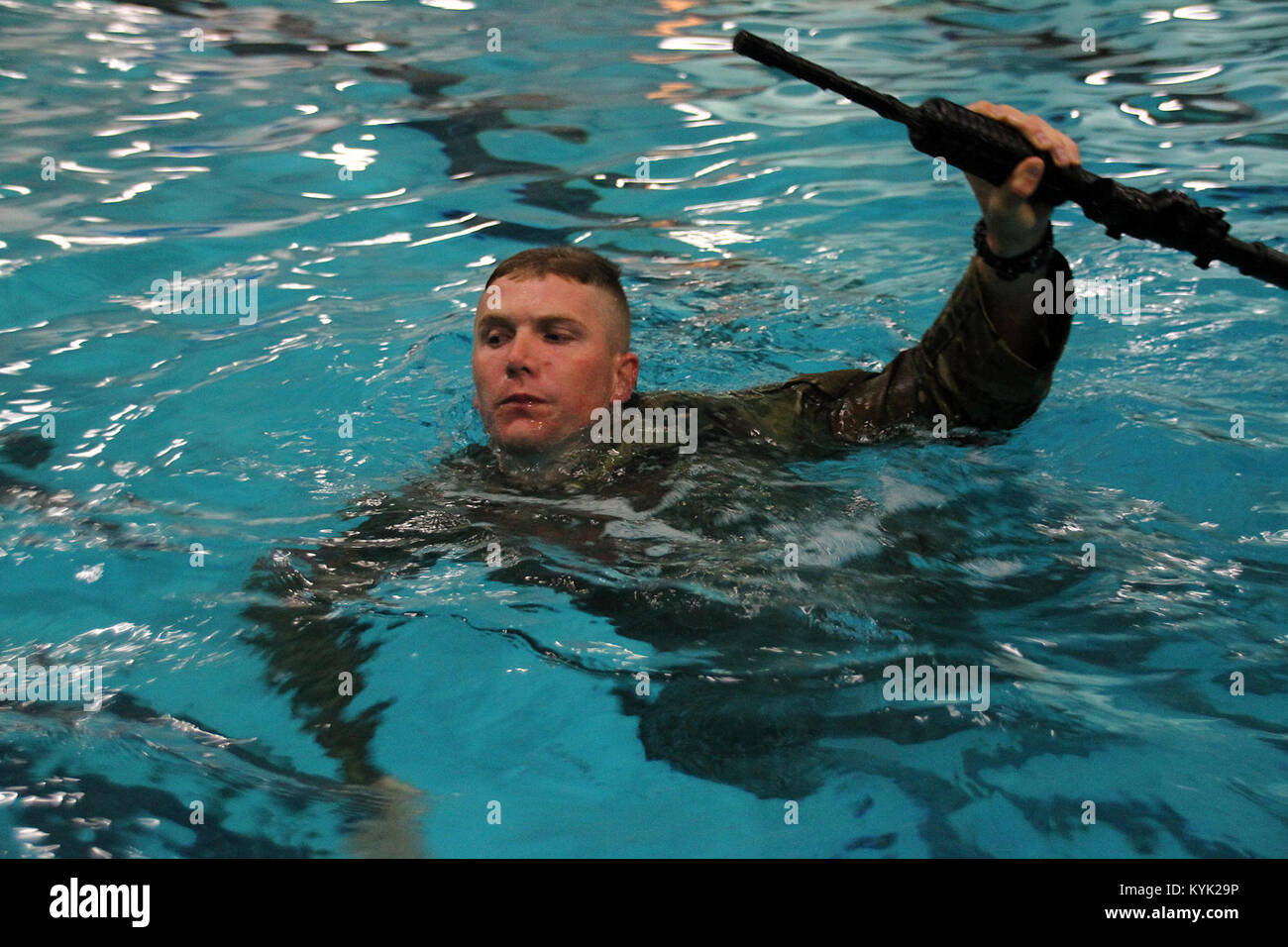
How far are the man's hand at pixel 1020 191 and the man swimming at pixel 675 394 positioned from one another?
0.11m

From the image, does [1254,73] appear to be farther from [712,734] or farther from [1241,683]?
[712,734]

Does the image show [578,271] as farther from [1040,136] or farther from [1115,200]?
[1115,200]

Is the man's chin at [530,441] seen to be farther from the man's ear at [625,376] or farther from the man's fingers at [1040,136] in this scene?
the man's fingers at [1040,136]

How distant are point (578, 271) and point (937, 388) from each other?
1.07 m

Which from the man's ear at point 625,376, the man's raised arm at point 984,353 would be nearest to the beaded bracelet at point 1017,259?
the man's raised arm at point 984,353

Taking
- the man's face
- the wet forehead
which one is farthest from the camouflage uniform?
the wet forehead

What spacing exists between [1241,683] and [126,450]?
3.24 metres

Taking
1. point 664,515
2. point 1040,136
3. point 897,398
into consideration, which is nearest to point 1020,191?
point 1040,136

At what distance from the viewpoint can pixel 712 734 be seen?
254 cm

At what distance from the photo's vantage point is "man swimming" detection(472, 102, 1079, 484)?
2.96 m

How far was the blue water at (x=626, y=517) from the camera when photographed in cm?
241

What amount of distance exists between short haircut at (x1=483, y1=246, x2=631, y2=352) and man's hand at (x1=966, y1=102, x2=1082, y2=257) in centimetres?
118

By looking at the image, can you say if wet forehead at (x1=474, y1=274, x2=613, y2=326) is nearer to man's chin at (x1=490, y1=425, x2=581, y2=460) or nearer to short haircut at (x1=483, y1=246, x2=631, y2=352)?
short haircut at (x1=483, y1=246, x2=631, y2=352)

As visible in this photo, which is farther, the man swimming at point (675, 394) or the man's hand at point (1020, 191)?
the man swimming at point (675, 394)
